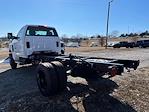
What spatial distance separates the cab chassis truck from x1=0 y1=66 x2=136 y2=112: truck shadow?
13.5 inches

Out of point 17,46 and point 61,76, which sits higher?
point 17,46

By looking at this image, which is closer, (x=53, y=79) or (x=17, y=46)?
(x=53, y=79)

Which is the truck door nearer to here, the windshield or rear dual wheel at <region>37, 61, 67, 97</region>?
the windshield

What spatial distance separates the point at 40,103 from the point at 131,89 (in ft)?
9.47

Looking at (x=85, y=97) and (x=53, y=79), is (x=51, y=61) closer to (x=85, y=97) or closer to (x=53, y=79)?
(x=53, y=79)

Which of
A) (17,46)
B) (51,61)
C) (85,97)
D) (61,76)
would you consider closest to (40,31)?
(17,46)

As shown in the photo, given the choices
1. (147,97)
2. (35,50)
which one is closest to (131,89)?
(147,97)

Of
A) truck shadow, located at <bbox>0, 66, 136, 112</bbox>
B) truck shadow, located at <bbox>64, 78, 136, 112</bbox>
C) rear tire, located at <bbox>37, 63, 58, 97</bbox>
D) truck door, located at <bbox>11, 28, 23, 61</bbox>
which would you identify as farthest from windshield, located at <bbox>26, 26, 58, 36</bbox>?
rear tire, located at <bbox>37, 63, 58, 97</bbox>

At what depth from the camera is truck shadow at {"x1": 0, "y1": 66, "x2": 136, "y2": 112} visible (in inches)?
232

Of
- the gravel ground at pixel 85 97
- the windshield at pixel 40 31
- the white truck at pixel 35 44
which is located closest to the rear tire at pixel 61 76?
the gravel ground at pixel 85 97

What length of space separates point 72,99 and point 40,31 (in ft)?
18.4

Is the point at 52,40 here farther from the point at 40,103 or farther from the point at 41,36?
the point at 40,103

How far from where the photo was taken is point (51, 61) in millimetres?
8469

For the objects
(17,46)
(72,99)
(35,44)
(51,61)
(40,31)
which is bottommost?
(72,99)
